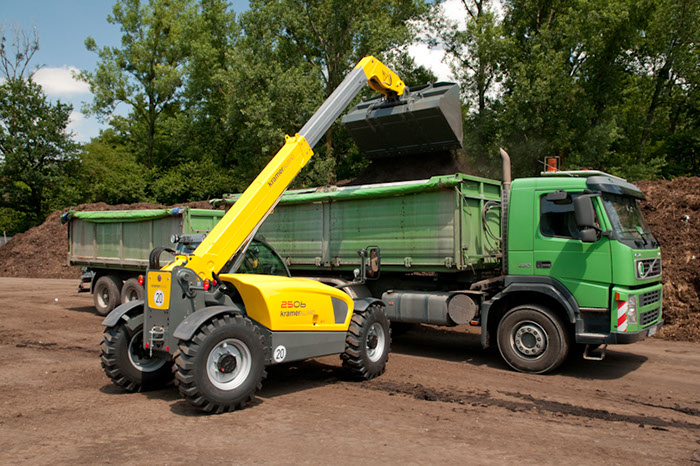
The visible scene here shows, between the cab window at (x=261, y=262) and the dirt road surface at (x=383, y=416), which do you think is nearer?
the dirt road surface at (x=383, y=416)

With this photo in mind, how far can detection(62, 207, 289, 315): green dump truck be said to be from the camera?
13359 millimetres

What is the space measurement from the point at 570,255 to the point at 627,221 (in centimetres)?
102

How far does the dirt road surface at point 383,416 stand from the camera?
191 inches

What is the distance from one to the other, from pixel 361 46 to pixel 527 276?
72.7 feet

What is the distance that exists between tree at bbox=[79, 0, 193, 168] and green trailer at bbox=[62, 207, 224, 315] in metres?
28.1

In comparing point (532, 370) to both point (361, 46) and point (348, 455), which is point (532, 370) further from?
point (361, 46)

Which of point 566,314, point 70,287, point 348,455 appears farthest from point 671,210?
point 70,287

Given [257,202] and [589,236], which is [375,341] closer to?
[257,202]

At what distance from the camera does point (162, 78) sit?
4066cm

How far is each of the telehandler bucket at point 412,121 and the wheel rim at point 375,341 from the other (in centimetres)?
527

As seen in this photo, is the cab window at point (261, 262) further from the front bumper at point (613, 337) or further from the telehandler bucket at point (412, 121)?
the telehandler bucket at point (412, 121)

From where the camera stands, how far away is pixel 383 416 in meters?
5.94

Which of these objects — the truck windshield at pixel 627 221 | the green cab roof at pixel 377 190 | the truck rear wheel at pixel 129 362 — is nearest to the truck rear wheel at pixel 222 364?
the truck rear wheel at pixel 129 362

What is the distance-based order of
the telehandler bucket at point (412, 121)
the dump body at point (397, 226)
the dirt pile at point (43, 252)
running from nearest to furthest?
the dump body at point (397, 226) → the telehandler bucket at point (412, 121) → the dirt pile at point (43, 252)
